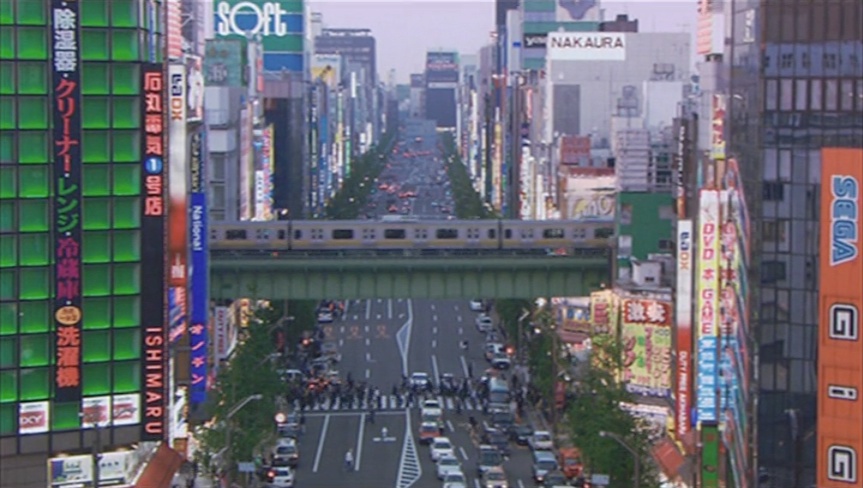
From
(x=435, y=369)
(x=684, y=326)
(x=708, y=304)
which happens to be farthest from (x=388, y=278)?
(x=708, y=304)

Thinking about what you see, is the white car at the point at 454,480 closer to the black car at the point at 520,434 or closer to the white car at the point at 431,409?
the black car at the point at 520,434

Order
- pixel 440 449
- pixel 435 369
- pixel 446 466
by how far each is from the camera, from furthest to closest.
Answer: pixel 435 369 → pixel 440 449 → pixel 446 466

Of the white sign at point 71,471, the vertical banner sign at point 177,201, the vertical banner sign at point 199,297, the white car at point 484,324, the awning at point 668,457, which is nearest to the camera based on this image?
the white sign at point 71,471

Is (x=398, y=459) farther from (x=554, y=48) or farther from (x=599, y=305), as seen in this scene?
(x=554, y=48)

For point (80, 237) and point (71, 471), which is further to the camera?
point (71, 471)

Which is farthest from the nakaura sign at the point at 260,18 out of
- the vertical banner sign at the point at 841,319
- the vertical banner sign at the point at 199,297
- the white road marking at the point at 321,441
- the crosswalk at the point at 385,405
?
the vertical banner sign at the point at 841,319

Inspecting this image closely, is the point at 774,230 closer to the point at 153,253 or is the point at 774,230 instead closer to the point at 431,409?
the point at 153,253

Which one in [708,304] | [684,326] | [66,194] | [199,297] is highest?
[66,194]
